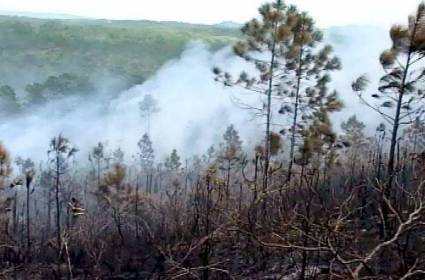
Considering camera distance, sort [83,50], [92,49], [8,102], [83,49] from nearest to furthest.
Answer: [8,102] < [83,50] < [83,49] < [92,49]

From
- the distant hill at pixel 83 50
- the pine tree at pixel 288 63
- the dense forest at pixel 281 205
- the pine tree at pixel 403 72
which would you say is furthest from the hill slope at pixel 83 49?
the pine tree at pixel 403 72

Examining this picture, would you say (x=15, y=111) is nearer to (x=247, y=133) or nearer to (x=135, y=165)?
(x=135, y=165)

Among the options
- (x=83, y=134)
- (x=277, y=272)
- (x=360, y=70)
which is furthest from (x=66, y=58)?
(x=277, y=272)

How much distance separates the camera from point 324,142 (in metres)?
21.9

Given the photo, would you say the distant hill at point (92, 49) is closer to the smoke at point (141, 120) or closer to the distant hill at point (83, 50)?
the distant hill at point (83, 50)

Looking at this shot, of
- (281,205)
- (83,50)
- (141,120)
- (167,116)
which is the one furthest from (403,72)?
(83,50)

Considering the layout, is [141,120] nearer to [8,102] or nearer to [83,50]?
[8,102]

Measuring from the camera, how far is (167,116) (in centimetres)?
8175

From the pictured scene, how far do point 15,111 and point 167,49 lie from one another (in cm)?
4767

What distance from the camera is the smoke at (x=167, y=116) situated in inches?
2844

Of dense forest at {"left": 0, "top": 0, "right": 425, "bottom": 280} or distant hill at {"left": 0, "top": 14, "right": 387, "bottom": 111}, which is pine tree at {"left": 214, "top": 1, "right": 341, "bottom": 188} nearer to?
dense forest at {"left": 0, "top": 0, "right": 425, "bottom": 280}

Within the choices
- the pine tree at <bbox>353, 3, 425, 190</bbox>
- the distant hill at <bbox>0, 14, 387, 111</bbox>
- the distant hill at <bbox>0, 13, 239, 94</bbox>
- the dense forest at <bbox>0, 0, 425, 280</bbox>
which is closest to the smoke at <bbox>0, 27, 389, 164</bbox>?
the distant hill at <bbox>0, 14, 387, 111</bbox>

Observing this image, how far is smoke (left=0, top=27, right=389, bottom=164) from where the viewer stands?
72.2 m

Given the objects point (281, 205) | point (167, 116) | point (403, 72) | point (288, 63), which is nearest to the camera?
point (281, 205)
